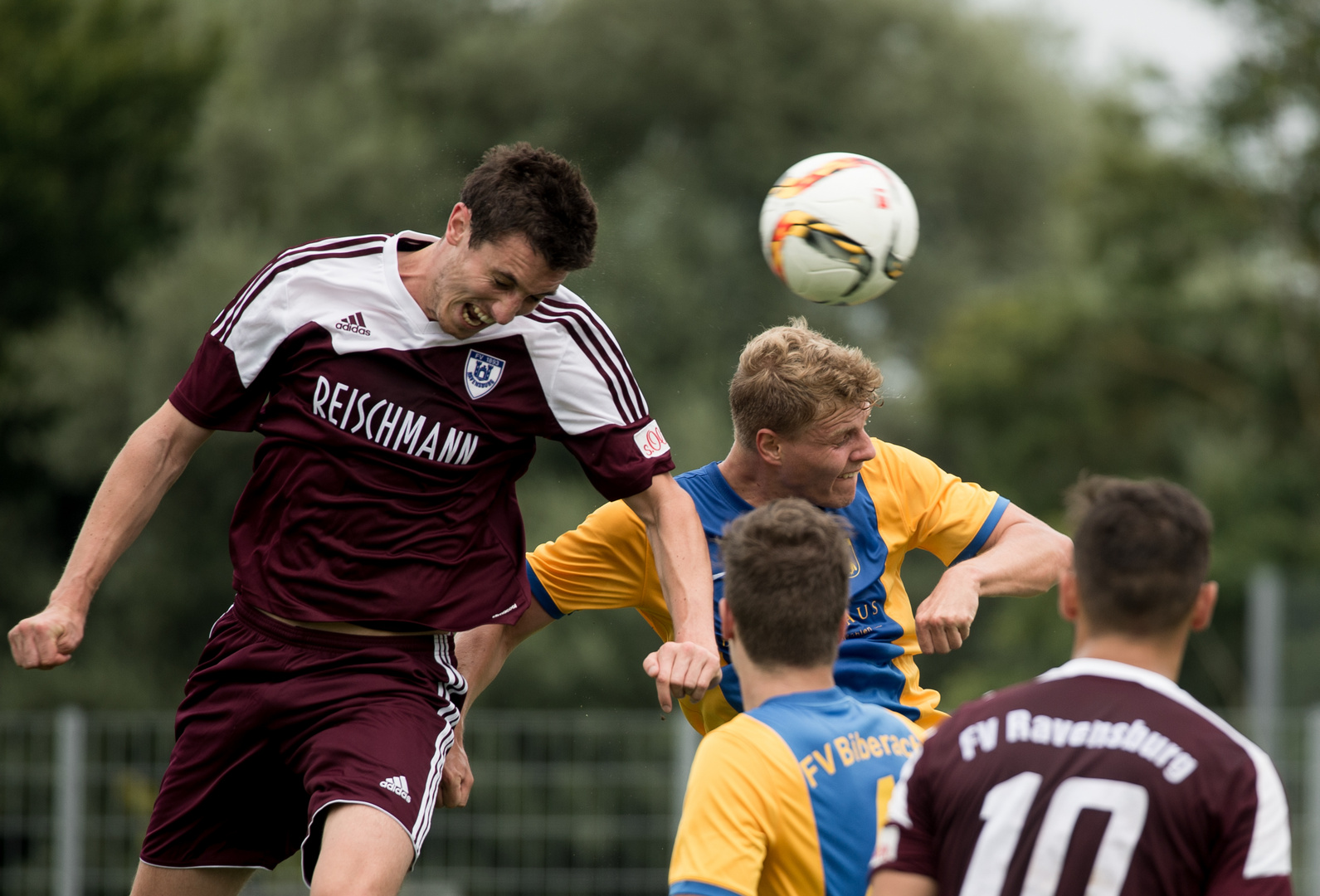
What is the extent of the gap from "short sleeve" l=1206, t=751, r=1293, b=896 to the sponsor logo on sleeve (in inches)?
81.1

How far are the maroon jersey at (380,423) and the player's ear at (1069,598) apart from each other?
5.29 ft

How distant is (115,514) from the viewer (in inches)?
162

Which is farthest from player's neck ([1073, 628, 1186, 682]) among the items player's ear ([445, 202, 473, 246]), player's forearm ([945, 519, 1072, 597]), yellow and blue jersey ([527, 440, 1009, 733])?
player's ear ([445, 202, 473, 246])

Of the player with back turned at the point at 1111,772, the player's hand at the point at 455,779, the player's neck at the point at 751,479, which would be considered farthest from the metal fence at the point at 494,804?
the player with back turned at the point at 1111,772

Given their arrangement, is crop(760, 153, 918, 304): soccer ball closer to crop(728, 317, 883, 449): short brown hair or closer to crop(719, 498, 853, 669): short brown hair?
crop(728, 317, 883, 449): short brown hair

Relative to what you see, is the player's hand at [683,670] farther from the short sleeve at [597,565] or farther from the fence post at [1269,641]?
the fence post at [1269,641]

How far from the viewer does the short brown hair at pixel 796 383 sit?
4.20 meters

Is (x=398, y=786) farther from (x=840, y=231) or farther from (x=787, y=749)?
(x=840, y=231)

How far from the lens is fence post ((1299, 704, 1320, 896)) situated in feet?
34.5

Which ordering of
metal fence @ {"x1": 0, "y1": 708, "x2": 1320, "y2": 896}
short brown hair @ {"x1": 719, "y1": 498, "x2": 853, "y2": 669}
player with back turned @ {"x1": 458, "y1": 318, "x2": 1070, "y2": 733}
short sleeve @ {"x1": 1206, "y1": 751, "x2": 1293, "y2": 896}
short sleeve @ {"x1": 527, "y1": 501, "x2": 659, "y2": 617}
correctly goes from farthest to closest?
metal fence @ {"x1": 0, "y1": 708, "x2": 1320, "y2": 896}
short sleeve @ {"x1": 527, "y1": 501, "x2": 659, "y2": 617}
player with back turned @ {"x1": 458, "y1": 318, "x2": 1070, "y2": 733}
short brown hair @ {"x1": 719, "y1": 498, "x2": 853, "y2": 669}
short sleeve @ {"x1": 1206, "y1": 751, "x2": 1293, "y2": 896}

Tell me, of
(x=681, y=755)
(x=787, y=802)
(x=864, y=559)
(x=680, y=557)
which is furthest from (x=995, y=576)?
(x=681, y=755)

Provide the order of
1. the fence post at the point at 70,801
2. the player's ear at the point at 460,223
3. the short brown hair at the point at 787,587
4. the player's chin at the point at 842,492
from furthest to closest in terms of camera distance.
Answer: the fence post at the point at 70,801 < the player's chin at the point at 842,492 < the player's ear at the point at 460,223 < the short brown hair at the point at 787,587

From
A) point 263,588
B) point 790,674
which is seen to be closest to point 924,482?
point 790,674

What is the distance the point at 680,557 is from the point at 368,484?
2.86 feet
